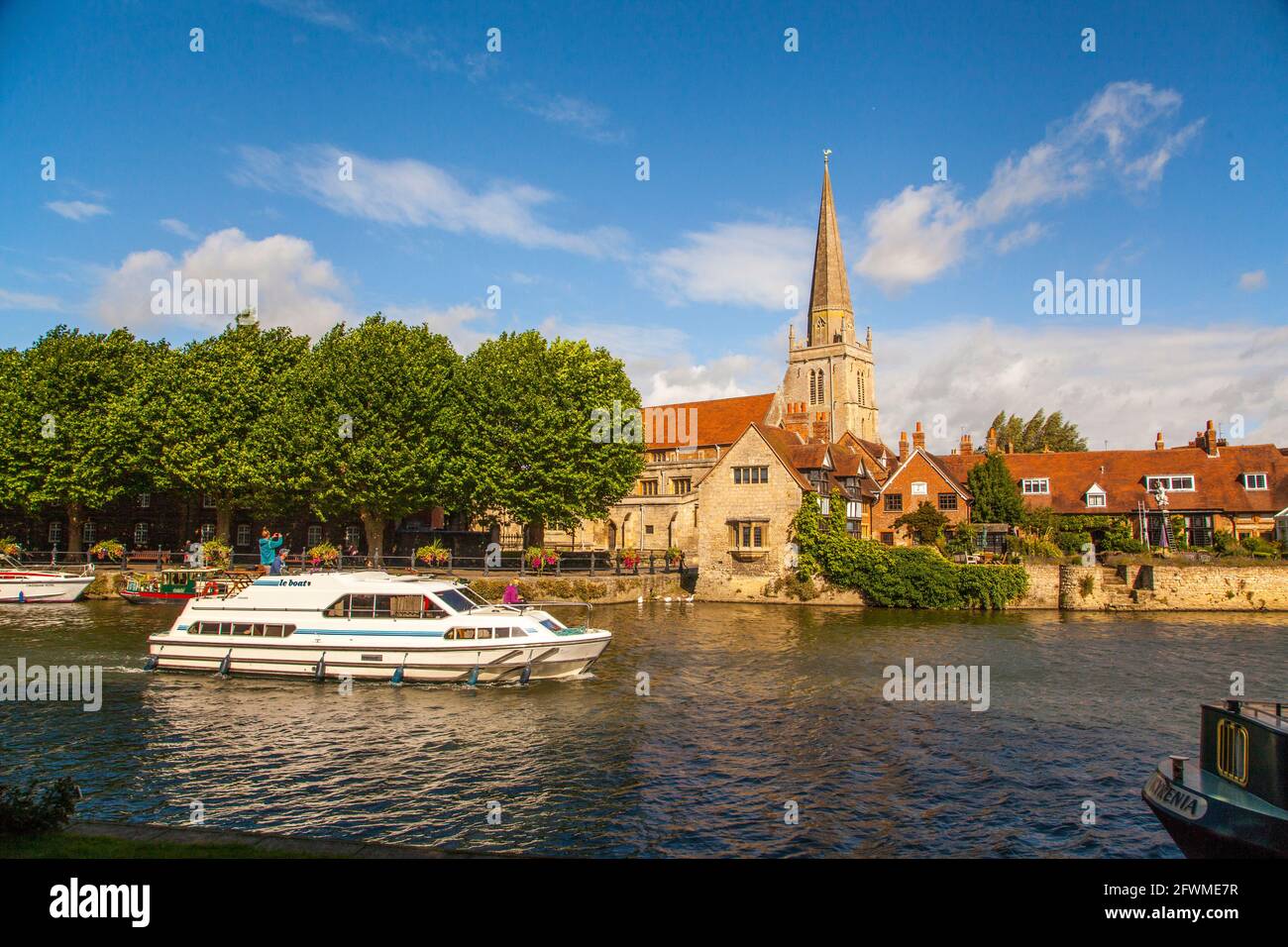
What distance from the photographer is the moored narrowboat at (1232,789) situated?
41.9ft

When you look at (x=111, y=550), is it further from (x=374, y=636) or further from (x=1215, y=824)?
(x=1215, y=824)

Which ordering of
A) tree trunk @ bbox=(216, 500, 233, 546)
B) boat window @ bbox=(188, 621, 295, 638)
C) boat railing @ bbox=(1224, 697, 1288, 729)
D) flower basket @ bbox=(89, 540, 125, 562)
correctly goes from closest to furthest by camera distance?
boat railing @ bbox=(1224, 697, 1288, 729) → boat window @ bbox=(188, 621, 295, 638) → flower basket @ bbox=(89, 540, 125, 562) → tree trunk @ bbox=(216, 500, 233, 546)

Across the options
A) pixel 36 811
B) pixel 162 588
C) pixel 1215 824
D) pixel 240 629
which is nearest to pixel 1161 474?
pixel 1215 824

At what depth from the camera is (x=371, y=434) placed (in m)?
55.2

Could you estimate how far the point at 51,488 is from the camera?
56969 mm

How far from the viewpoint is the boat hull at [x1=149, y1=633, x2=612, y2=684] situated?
2881cm

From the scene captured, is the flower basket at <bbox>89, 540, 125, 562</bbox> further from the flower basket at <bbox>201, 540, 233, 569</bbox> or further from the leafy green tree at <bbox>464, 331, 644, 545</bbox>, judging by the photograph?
the leafy green tree at <bbox>464, 331, 644, 545</bbox>

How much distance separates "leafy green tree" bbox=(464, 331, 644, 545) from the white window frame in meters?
41.6

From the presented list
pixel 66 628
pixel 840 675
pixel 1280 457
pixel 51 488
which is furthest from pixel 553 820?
pixel 1280 457

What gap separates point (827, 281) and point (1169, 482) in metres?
58.3

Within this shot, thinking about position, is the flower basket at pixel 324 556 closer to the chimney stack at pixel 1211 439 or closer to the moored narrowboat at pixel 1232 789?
the moored narrowboat at pixel 1232 789

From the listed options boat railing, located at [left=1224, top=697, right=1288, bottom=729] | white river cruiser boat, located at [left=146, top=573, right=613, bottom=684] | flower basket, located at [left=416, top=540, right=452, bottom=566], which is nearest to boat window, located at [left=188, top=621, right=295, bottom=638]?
white river cruiser boat, located at [left=146, top=573, right=613, bottom=684]
